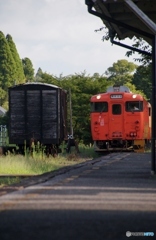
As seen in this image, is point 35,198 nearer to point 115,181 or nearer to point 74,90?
point 115,181

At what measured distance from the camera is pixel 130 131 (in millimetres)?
35750

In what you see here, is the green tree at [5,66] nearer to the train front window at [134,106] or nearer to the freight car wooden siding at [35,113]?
the train front window at [134,106]

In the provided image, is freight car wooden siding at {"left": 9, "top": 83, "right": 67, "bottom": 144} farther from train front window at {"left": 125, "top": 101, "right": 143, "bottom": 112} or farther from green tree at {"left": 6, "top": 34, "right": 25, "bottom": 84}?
green tree at {"left": 6, "top": 34, "right": 25, "bottom": 84}

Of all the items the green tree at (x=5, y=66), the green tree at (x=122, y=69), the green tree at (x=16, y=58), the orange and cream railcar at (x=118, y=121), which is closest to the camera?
the orange and cream railcar at (x=118, y=121)

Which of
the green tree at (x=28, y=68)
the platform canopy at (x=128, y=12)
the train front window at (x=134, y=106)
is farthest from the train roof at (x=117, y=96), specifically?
the green tree at (x=28, y=68)

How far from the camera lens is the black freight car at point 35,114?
31.5 m

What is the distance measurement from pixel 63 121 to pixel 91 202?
984 inches

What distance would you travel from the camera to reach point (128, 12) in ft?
53.7

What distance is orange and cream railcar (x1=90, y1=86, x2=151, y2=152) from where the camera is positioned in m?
35.8

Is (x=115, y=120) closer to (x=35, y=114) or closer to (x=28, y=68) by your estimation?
(x=35, y=114)

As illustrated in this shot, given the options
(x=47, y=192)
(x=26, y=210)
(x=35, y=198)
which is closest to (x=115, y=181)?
(x=47, y=192)

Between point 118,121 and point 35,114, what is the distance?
575 cm

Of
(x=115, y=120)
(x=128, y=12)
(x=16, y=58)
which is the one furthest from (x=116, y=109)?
(x=16, y=58)

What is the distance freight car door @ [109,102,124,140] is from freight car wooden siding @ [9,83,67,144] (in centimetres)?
462
